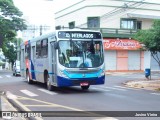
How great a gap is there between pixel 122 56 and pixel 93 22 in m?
6.22

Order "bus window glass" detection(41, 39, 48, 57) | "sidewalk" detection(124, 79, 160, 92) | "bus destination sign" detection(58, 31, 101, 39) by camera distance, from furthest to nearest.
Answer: "sidewalk" detection(124, 79, 160, 92) → "bus window glass" detection(41, 39, 48, 57) → "bus destination sign" detection(58, 31, 101, 39)

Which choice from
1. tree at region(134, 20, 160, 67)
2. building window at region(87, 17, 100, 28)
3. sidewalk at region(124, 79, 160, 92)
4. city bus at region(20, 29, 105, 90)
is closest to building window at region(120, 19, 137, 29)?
building window at region(87, 17, 100, 28)

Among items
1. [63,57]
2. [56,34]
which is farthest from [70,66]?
[56,34]

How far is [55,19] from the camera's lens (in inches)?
2483

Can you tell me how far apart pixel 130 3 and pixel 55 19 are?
1565 centimetres

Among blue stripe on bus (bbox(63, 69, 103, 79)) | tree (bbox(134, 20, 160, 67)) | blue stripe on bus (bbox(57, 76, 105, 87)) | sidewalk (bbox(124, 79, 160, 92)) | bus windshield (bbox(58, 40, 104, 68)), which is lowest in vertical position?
sidewalk (bbox(124, 79, 160, 92))

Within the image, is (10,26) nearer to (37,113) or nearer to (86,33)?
(86,33)

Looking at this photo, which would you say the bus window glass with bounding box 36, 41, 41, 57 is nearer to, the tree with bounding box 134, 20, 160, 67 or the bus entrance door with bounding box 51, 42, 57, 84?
the bus entrance door with bounding box 51, 42, 57, 84

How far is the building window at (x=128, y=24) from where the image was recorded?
51844mm

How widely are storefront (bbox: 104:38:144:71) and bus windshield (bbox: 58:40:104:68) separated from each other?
29377 mm

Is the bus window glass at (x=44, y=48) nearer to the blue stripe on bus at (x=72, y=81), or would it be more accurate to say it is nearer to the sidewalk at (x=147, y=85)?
the blue stripe on bus at (x=72, y=81)

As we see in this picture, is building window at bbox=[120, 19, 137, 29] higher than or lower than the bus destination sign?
higher

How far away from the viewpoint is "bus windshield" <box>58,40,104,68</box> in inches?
733

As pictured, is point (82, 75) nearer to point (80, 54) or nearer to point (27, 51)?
point (80, 54)
